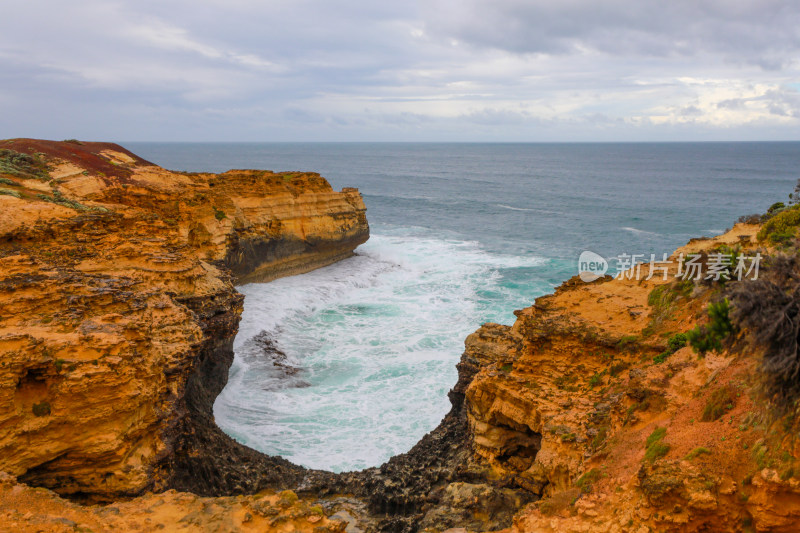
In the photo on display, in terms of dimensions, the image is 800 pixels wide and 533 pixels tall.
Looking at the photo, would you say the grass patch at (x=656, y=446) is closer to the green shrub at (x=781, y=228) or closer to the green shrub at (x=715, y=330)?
the green shrub at (x=715, y=330)

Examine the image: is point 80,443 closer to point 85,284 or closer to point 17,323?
point 17,323

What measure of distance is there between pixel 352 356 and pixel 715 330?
1959 cm

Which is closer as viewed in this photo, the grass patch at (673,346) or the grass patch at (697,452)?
the grass patch at (697,452)

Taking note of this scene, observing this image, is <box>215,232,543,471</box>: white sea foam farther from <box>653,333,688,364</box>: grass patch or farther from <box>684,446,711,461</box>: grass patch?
<box>684,446,711,461</box>: grass patch

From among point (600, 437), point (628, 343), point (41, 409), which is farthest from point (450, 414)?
point (41, 409)

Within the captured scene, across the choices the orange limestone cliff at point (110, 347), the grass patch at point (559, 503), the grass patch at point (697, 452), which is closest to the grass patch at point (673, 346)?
the grass patch at point (697, 452)

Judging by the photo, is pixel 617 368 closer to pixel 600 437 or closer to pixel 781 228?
pixel 600 437

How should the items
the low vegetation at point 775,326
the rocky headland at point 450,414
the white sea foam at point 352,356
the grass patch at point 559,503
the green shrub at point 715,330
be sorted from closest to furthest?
the low vegetation at point 775,326, the rocky headland at point 450,414, the green shrub at point 715,330, the grass patch at point 559,503, the white sea foam at point 352,356

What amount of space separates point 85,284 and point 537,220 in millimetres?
57307

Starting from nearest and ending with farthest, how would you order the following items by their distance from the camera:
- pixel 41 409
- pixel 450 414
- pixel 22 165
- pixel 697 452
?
pixel 697 452 < pixel 41 409 < pixel 450 414 < pixel 22 165

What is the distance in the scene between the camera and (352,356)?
26.9 meters

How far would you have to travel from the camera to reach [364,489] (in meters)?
15.8

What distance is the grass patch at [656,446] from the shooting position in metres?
9.30

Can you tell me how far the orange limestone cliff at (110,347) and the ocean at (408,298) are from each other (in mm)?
3218
